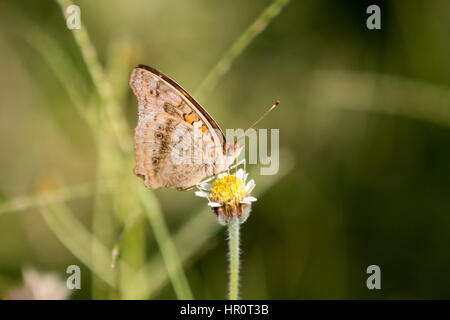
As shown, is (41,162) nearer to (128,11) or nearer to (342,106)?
(128,11)

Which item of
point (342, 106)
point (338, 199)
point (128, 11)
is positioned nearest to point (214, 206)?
point (338, 199)

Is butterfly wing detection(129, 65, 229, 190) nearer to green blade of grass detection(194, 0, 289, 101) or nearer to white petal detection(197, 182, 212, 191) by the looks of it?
white petal detection(197, 182, 212, 191)

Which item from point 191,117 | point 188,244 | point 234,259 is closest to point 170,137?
point 191,117

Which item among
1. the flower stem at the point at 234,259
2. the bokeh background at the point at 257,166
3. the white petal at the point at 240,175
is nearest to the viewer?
the flower stem at the point at 234,259

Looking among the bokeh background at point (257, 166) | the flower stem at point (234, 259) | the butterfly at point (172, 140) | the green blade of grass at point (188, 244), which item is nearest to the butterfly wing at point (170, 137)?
the butterfly at point (172, 140)

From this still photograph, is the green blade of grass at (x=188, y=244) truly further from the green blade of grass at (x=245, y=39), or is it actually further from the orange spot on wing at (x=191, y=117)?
the green blade of grass at (x=245, y=39)
